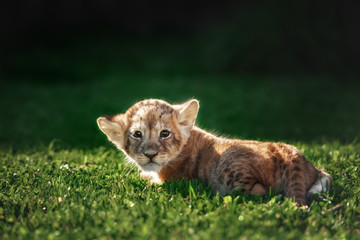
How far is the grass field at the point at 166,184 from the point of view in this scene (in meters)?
3.80

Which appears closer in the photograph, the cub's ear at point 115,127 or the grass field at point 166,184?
the grass field at point 166,184

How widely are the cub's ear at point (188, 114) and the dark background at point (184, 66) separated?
3019mm

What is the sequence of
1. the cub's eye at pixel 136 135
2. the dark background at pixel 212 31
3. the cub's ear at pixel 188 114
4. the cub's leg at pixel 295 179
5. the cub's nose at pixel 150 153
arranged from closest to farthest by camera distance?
1. the cub's leg at pixel 295 179
2. the cub's nose at pixel 150 153
3. the cub's eye at pixel 136 135
4. the cub's ear at pixel 188 114
5. the dark background at pixel 212 31

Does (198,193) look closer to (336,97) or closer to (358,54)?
(336,97)

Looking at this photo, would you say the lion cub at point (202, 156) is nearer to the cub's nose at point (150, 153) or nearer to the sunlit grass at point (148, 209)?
the cub's nose at point (150, 153)

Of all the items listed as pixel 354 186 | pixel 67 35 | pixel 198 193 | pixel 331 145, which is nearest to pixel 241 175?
pixel 198 193

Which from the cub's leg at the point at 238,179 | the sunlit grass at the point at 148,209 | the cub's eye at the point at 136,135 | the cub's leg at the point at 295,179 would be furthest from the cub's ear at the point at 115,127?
the cub's leg at the point at 295,179

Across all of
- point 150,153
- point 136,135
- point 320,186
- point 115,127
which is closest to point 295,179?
point 320,186

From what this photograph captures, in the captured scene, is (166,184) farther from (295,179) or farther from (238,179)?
(295,179)

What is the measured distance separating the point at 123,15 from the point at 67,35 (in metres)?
3.33

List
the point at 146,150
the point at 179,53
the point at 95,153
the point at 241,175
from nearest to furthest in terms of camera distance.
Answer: the point at 241,175, the point at 146,150, the point at 95,153, the point at 179,53

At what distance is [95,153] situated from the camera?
705cm

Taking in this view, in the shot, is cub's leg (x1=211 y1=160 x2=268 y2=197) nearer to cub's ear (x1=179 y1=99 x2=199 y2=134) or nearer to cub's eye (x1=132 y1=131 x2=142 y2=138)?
cub's ear (x1=179 y1=99 x2=199 y2=134)

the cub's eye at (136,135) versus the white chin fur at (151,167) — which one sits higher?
the cub's eye at (136,135)
